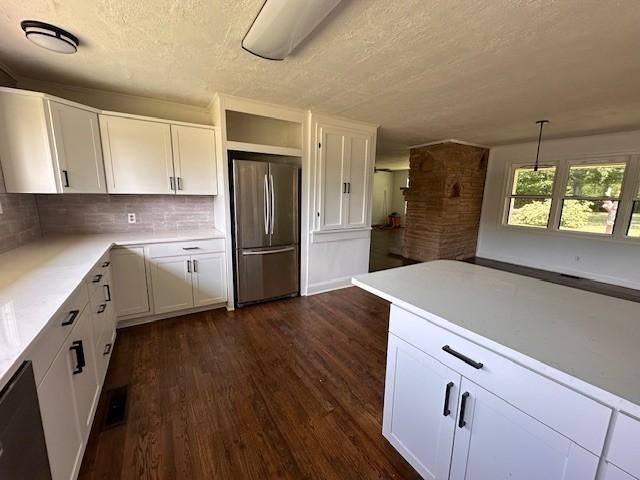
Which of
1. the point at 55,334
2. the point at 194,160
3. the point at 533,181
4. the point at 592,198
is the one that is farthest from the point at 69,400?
the point at 533,181

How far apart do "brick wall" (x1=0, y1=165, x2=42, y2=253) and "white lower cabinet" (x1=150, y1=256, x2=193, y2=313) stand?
38.8 inches

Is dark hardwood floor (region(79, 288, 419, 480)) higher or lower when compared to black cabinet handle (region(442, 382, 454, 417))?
lower

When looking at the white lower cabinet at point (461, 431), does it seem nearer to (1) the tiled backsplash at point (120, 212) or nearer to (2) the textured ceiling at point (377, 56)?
(2) the textured ceiling at point (377, 56)

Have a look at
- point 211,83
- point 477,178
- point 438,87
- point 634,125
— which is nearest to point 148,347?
point 211,83

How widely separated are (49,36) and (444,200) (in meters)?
5.28

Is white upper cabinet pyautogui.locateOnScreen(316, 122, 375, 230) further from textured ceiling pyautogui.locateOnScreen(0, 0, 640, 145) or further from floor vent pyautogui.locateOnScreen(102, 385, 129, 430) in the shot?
floor vent pyautogui.locateOnScreen(102, 385, 129, 430)

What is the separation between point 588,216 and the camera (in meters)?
4.52

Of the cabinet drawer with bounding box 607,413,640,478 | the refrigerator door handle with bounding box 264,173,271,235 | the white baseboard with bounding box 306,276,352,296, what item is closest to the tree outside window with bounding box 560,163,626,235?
the white baseboard with bounding box 306,276,352,296

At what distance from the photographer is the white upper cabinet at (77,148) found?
2248 millimetres

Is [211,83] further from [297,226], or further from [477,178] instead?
[477,178]

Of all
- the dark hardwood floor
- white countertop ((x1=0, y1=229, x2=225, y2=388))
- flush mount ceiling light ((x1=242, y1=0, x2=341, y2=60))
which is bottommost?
the dark hardwood floor

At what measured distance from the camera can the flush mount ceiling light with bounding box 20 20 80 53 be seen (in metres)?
1.61

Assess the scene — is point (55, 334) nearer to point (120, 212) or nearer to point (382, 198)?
point (120, 212)

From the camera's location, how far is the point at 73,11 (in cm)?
151
